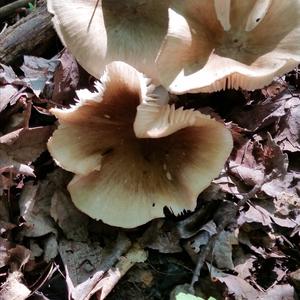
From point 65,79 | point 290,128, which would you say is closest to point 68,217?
point 65,79

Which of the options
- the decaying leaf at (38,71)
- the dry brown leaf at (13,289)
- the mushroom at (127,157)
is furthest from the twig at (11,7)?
the dry brown leaf at (13,289)

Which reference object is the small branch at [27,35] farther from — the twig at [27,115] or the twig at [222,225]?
the twig at [222,225]

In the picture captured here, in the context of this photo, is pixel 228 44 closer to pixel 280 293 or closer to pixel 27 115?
pixel 27 115

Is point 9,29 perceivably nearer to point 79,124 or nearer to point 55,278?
point 79,124

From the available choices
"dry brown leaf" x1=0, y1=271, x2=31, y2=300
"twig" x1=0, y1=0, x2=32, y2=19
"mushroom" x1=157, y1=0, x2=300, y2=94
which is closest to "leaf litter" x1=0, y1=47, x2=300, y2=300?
"dry brown leaf" x1=0, y1=271, x2=31, y2=300

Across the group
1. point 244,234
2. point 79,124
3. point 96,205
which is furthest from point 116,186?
point 244,234

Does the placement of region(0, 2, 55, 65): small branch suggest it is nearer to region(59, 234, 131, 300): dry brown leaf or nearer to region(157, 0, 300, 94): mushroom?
region(157, 0, 300, 94): mushroom
